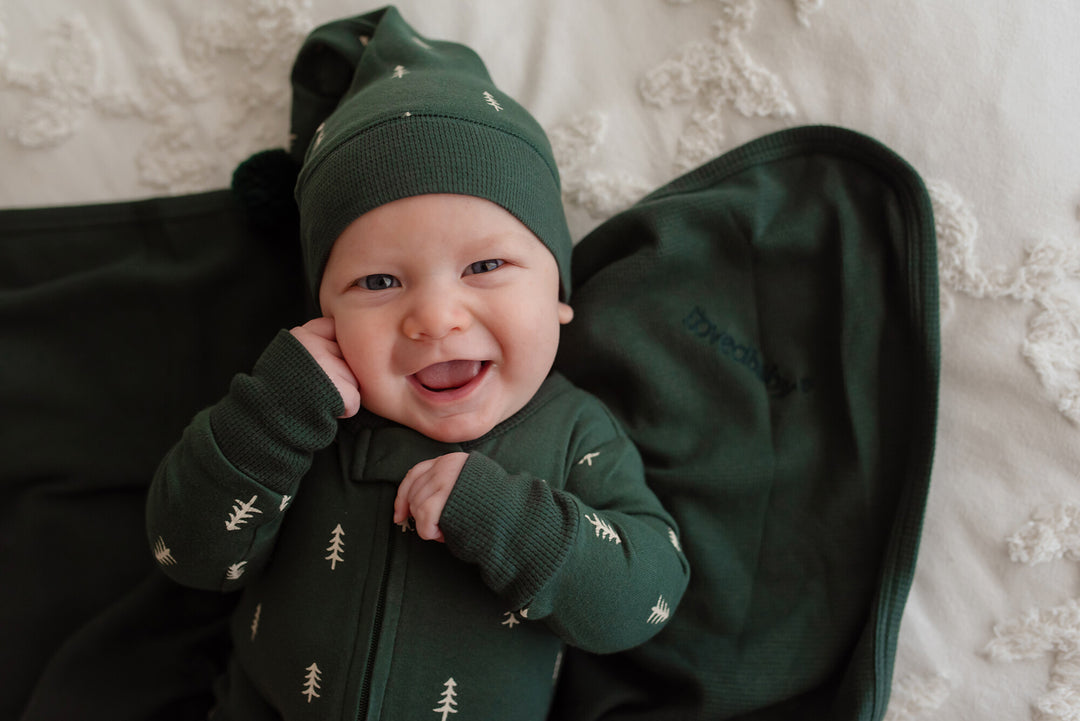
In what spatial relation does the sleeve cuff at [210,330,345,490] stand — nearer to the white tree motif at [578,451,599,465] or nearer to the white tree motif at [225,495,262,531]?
the white tree motif at [225,495,262,531]

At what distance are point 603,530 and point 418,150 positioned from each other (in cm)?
48

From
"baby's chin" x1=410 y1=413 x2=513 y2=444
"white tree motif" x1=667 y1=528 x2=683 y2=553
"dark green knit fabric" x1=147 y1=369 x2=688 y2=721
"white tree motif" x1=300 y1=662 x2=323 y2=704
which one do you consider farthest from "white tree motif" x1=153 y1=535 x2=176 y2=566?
"white tree motif" x1=667 y1=528 x2=683 y2=553

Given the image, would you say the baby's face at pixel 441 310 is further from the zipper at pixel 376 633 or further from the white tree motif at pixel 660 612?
the white tree motif at pixel 660 612

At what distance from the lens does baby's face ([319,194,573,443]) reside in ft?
2.73

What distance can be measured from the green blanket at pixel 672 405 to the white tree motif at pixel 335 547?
396 mm

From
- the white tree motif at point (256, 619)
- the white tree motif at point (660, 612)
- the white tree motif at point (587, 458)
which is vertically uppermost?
the white tree motif at point (587, 458)

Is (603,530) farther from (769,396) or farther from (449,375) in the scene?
(769,396)

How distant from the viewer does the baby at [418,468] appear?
32.7 inches

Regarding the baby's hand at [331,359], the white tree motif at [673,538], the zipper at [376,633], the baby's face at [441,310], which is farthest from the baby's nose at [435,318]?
the white tree motif at [673,538]

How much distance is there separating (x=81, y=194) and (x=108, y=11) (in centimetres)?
31

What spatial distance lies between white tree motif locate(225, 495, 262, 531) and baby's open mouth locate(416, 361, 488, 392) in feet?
0.77

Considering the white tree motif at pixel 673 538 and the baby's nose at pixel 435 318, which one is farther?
the white tree motif at pixel 673 538

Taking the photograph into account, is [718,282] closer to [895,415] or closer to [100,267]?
[895,415]

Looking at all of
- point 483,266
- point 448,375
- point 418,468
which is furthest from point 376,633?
point 483,266
